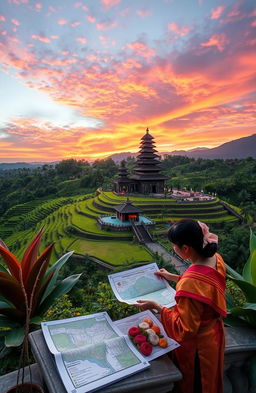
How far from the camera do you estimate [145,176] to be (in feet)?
102

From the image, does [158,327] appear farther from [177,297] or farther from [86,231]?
[86,231]

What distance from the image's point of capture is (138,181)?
104ft

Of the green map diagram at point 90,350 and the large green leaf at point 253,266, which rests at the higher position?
the large green leaf at point 253,266

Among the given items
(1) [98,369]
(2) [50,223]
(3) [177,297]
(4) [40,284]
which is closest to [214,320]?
(3) [177,297]

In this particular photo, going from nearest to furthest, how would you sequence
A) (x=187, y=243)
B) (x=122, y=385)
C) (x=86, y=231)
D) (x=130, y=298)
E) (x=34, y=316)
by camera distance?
1. (x=122, y=385)
2. (x=187, y=243)
3. (x=130, y=298)
4. (x=34, y=316)
5. (x=86, y=231)

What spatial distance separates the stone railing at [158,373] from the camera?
4.86 feet

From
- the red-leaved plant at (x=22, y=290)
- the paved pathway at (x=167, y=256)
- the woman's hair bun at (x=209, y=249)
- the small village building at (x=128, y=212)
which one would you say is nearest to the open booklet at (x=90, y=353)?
the red-leaved plant at (x=22, y=290)

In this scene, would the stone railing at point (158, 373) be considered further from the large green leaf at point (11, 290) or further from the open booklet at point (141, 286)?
the open booklet at point (141, 286)

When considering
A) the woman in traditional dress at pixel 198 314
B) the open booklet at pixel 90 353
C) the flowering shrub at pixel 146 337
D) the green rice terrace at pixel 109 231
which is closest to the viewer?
the open booklet at pixel 90 353

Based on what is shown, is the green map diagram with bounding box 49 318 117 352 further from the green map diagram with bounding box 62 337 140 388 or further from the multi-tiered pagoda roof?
the multi-tiered pagoda roof

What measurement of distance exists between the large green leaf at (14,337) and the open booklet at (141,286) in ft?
2.71

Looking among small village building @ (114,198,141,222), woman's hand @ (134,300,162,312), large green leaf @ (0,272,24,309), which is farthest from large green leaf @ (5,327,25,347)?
small village building @ (114,198,141,222)

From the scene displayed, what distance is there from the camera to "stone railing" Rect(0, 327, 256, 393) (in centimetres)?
148

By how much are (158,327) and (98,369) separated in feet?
1.87
